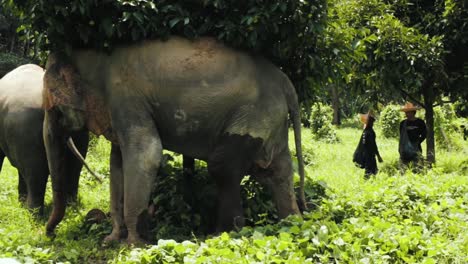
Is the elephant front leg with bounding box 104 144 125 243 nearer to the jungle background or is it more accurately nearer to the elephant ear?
the jungle background

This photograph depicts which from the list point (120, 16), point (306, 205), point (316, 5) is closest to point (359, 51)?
point (316, 5)

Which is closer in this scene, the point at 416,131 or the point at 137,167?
the point at 137,167

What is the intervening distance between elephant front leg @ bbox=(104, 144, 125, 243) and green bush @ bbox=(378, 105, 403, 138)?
564 inches

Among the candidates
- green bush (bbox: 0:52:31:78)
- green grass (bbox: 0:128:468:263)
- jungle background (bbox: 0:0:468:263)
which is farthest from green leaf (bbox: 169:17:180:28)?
green bush (bbox: 0:52:31:78)

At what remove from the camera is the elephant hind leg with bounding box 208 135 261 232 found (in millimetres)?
4887

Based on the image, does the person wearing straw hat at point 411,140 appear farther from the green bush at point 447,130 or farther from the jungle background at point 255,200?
the green bush at point 447,130

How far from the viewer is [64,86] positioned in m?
5.14

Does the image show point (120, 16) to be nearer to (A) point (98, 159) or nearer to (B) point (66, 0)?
(B) point (66, 0)

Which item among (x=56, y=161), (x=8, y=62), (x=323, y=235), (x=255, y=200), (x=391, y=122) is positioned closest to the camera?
(x=323, y=235)

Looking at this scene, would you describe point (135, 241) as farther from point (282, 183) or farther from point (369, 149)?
point (369, 149)

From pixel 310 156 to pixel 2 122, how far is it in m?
6.93

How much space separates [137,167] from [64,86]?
1.11 metres

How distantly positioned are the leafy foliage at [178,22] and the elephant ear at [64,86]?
0.20m

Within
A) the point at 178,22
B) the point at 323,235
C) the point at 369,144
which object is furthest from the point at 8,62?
the point at 323,235
